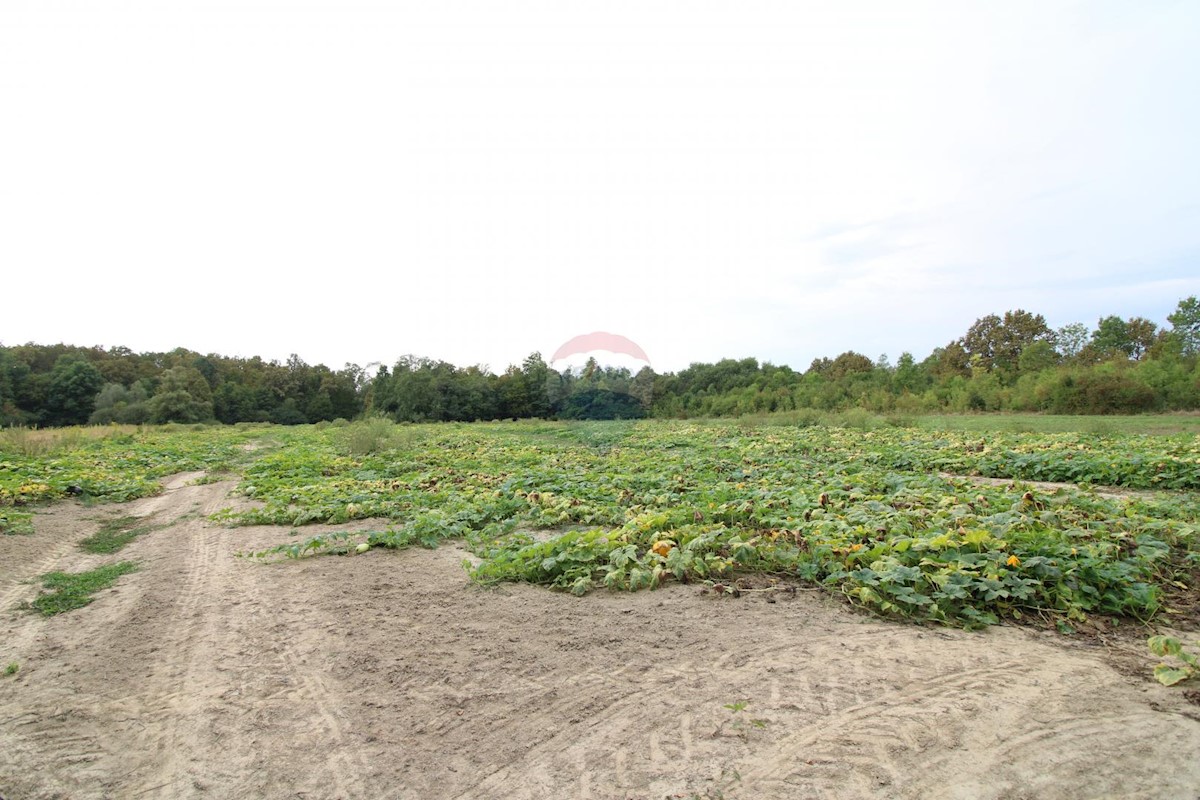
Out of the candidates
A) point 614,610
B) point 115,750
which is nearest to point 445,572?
point 614,610

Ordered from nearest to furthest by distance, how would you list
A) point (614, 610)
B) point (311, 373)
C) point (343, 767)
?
point (343, 767), point (614, 610), point (311, 373)

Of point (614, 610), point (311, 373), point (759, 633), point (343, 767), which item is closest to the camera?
point (343, 767)

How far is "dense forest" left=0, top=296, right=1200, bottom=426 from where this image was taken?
34.8m

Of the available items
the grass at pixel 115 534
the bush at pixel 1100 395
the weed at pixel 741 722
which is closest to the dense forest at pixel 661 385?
the bush at pixel 1100 395

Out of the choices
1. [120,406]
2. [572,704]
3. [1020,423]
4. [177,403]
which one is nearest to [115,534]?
[572,704]

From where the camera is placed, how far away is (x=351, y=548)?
22.5 ft

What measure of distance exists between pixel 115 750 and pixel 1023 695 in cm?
480

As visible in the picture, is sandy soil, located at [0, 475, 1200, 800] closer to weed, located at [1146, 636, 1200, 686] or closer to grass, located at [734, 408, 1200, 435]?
weed, located at [1146, 636, 1200, 686]

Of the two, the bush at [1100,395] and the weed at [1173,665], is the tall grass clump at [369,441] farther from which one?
the bush at [1100,395]

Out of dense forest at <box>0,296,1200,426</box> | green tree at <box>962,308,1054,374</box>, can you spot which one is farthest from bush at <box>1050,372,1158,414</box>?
green tree at <box>962,308,1054,374</box>

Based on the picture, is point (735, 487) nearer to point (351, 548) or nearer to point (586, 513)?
point (586, 513)

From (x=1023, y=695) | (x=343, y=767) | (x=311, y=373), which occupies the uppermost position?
(x=311, y=373)

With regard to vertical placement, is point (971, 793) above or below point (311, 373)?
below

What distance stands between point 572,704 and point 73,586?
18.6 ft
